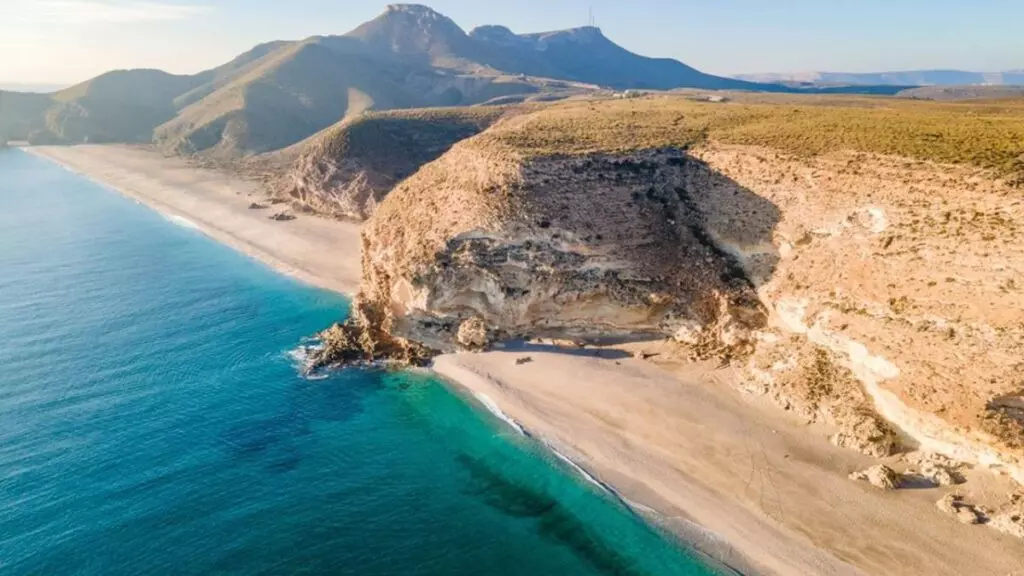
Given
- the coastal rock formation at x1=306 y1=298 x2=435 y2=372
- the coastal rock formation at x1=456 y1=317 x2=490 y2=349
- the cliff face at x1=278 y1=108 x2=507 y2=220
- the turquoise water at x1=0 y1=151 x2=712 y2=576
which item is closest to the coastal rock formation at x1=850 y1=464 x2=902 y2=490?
the turquoise water at x1=0 y1=151 x2=712 y2=576

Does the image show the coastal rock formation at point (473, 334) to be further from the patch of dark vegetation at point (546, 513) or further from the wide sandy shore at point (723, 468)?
the patch of dark vegetation at point (546, 513)

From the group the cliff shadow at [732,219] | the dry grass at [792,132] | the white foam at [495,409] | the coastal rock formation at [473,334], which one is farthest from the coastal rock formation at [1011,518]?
the coastal rock formation at [473,334]

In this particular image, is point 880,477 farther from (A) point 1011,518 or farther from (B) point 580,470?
(B) point 580,470

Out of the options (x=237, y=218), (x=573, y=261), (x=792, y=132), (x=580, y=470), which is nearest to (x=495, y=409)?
(x=580, y=470)

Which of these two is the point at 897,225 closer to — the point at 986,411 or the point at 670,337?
the point at 986,411

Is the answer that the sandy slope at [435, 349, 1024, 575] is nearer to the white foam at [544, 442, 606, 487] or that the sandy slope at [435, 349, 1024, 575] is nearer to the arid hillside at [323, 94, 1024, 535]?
the white foam at [544, 442, 606, 487]
